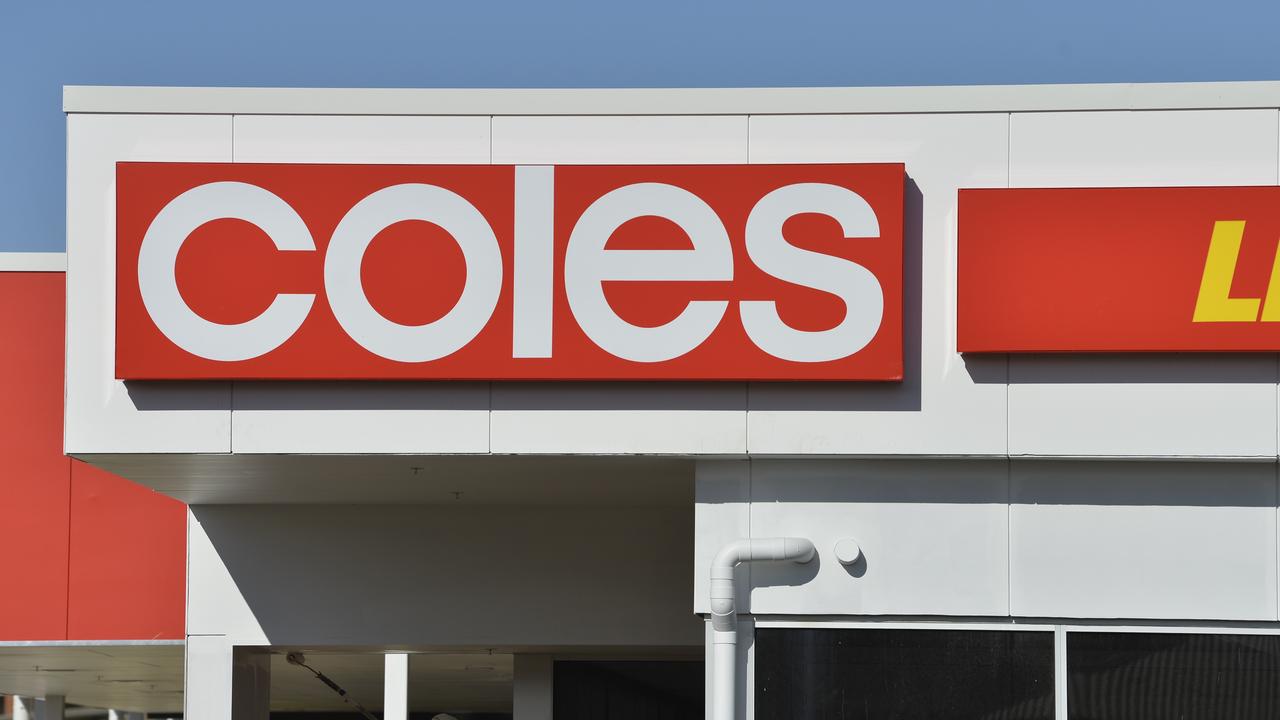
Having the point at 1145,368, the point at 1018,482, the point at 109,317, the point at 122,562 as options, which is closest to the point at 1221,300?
the point at 1145,368

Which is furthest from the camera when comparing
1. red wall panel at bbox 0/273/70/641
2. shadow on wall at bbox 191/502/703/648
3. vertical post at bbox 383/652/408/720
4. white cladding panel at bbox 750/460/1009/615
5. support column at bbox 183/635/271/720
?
vertical post at bbox 383/652/408/720

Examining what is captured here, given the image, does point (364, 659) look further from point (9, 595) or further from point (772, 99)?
point (772, 99)

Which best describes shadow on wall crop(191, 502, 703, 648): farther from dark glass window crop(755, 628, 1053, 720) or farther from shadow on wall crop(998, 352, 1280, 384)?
shadow on wall crop(998, 352, 1280, 384)

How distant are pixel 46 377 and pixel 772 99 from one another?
8.55 metres

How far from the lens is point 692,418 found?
10.3 m

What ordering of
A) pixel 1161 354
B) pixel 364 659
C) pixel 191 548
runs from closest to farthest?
pixel 1161 354
pixel 191 548
pixel 364 659

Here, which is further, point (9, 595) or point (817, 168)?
point (9, 595)

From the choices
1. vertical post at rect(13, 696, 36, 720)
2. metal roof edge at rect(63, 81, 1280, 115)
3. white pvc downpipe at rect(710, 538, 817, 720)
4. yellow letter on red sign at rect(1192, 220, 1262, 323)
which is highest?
metal roof edge at rect(63, 81, 1280, 115)

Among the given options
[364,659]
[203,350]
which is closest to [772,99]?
[203,350]

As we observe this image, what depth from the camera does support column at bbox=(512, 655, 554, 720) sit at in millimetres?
16969

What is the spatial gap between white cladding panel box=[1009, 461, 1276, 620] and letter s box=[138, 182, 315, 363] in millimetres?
5119

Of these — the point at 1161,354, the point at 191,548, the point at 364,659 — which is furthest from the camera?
the point at 364,659

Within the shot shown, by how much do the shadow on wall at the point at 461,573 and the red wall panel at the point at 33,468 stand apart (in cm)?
193

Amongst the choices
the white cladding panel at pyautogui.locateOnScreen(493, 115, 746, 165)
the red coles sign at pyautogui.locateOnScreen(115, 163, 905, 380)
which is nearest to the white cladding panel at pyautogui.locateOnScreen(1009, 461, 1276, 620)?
the red coles sign at pyautogui.locateOnScreen(115, 163, 905, 380)
